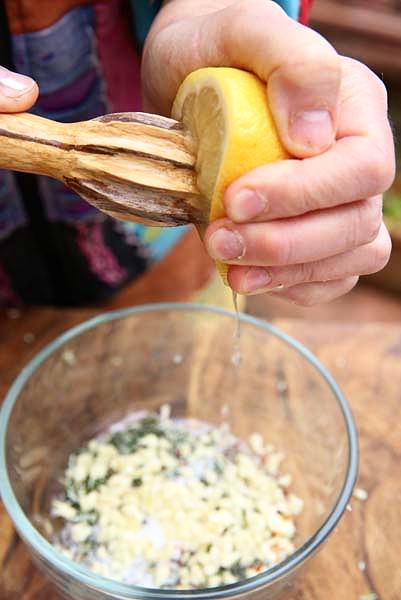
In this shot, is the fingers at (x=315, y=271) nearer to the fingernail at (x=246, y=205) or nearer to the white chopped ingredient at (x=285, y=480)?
the fingernail at (x=246, y=205)

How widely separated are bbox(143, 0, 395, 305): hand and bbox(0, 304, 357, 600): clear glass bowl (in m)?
0.18

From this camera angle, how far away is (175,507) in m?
0.59

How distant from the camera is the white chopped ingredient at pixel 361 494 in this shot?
0.59 metres

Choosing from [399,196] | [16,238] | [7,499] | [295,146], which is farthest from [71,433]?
[399,196]

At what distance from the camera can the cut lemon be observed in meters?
0.40

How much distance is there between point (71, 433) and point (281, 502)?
0.69 feet

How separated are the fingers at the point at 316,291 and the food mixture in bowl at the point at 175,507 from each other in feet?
0.63

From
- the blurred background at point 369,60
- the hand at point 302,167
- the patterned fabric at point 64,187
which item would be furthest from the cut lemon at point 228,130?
the blurred background at point 369,60

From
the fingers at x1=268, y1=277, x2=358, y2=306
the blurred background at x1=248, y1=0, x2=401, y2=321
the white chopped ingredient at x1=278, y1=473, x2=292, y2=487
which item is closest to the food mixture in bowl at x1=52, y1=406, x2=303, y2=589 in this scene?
the white chopped ingredient at x1=278, y1=473, x2=292, y2=487

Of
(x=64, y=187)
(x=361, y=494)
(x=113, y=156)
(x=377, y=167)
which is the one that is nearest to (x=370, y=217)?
(x=377, y=167)

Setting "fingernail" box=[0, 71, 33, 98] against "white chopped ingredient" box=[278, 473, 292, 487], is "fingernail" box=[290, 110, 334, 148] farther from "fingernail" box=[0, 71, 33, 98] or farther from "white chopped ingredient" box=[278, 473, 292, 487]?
"white chopped ingredient" box=[278, 473, 292, 487]

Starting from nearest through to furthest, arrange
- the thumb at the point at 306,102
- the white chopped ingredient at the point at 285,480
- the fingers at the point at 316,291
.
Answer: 1. the thumb at the point at 306,102
2. the fingers at the point at 316,291
3. the white chopped ingredient at the point at 285,480

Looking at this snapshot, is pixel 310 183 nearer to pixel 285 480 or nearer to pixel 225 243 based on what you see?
pixel 225 243

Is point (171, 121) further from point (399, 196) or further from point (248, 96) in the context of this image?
point (399, 196)
